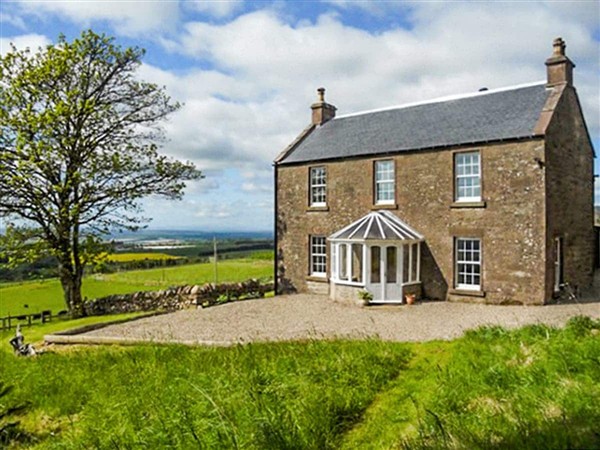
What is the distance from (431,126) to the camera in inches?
802

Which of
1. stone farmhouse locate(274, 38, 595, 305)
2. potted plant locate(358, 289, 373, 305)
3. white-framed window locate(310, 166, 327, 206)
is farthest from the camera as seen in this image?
white-framed window locate(310, 166, 327, 206)

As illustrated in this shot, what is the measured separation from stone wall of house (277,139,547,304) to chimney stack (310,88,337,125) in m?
4.29

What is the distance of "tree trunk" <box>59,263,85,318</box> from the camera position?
22906 millimetres

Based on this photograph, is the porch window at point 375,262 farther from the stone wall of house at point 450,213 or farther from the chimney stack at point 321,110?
the chimney stack at point 321,110

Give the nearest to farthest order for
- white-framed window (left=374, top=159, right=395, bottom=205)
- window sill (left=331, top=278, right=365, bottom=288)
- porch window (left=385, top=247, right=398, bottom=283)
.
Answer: window sill (left=331, top=278, right=365, bottom=288)
porch window (left=385, top=247, right=398, bottom=283)
white-framed window (left=374, top=159, right=395, bottom=205)

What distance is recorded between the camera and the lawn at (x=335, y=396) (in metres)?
4.90

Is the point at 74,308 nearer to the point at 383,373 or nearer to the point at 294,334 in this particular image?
the point at 294,334

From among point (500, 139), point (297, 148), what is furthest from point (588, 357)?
point (297, 148)

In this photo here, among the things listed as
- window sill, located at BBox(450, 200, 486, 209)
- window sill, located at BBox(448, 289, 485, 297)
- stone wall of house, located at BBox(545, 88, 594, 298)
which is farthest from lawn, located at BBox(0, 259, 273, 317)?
stone wall of house, located at BBox(545, 88, 594, 298)

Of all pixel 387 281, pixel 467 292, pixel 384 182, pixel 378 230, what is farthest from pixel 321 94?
pixel 467 292

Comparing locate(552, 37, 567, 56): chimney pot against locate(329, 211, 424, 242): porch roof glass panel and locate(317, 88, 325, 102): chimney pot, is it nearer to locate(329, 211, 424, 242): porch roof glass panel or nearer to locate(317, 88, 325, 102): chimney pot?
locate(329, 211, 424, 242): porch roof glass panel

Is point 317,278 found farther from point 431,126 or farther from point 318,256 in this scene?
point 431,126

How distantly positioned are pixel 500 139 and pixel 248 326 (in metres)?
11.8

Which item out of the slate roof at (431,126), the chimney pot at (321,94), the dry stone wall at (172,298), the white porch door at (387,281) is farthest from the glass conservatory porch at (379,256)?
the chimney pot at (321,94)
